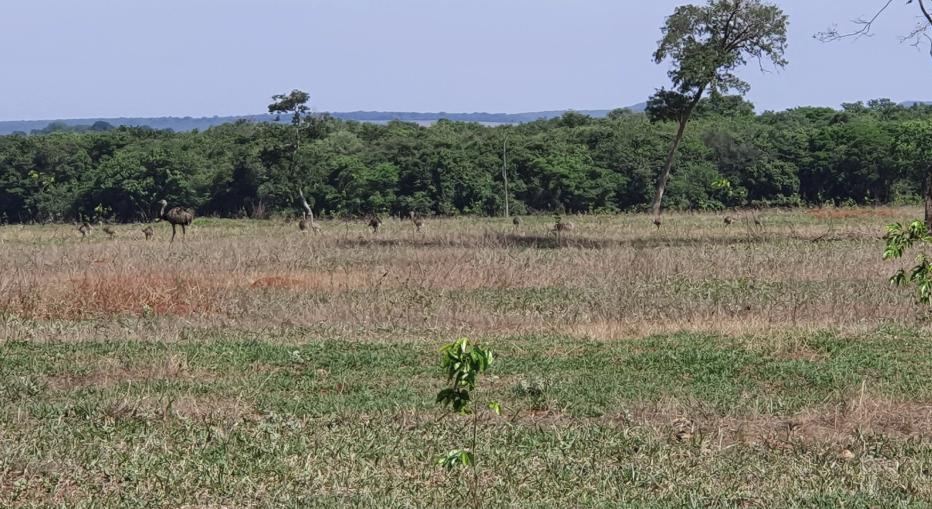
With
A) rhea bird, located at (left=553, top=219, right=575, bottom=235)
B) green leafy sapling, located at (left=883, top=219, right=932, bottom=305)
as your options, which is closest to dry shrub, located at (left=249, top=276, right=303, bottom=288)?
green leafy sapling, located at (left=883, top=219, right=932, bottom=305)

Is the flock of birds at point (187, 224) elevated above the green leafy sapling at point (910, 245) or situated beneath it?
situated beneath

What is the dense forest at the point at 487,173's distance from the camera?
168 feet

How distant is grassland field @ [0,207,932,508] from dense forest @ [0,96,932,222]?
31.6 metres

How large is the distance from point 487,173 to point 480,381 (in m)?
45.3

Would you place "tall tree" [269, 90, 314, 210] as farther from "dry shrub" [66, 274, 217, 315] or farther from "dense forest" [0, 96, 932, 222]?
"dry shrub" [66, 274, 217, 315]

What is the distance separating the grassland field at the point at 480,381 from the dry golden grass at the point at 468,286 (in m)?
0.07

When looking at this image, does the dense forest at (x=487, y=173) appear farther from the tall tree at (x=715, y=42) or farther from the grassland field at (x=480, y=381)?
the grassland field at (x=480, y=381)

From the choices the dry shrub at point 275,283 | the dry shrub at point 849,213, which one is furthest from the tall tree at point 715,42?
the dry shrub at point 275,283

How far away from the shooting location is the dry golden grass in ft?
44.1

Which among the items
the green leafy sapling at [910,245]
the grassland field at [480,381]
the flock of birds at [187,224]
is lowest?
the flock of birds at [187,224]

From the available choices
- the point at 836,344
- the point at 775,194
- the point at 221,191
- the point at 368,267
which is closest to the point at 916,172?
the point at 775,194

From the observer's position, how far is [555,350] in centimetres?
1124

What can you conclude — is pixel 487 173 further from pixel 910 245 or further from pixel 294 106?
pixel 910 245

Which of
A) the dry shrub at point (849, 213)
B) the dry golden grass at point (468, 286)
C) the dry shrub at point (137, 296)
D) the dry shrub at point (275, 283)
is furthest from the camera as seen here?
the dry shrub at point (849, 213)
